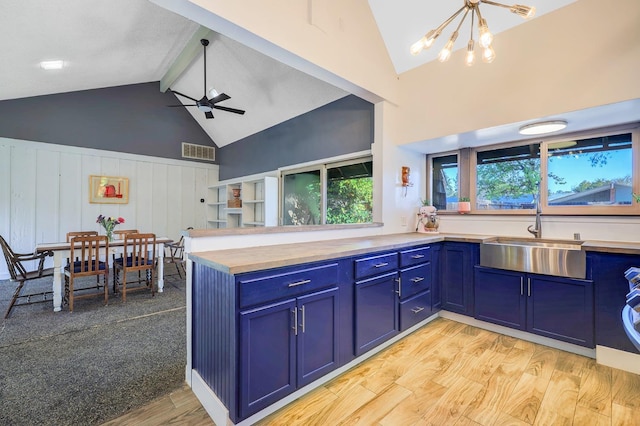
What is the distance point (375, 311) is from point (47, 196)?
20.8ft

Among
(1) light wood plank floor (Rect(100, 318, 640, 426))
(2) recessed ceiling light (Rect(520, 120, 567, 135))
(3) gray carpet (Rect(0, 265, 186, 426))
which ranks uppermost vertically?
(2) recessed ceiling light (Rect(520, 120, 567, 135))

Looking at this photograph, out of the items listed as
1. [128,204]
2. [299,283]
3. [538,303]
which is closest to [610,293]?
[538,303]

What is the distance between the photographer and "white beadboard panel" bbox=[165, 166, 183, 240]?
6750 millimetres

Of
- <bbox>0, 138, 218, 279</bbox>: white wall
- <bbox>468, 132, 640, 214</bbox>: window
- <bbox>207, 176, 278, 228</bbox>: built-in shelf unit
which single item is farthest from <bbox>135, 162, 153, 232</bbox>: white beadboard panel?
<bbox>468, 132, 640, 214</bbox>: window

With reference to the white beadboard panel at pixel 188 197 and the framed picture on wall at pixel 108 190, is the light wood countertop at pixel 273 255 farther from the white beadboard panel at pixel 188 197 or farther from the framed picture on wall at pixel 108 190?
the white beadboard panel at pixel 188 197

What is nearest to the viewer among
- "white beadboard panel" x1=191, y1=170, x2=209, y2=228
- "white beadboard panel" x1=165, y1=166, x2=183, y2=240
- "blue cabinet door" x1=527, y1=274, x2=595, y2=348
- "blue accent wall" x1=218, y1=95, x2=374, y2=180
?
"blue cabinet door" x1=527, y1=274, x2=595, y2=348

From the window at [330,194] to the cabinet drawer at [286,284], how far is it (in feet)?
7.31

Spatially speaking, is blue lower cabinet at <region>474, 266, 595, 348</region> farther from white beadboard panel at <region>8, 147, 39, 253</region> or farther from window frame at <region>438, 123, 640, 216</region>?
white beadboard panel at <region>8, 147, 39, 253</region>

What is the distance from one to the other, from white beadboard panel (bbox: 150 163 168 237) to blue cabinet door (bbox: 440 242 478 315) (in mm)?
6211

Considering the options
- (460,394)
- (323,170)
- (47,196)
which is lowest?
(460,394)

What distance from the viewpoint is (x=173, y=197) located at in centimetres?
683

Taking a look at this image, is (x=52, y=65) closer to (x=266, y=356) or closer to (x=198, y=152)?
(x=198, y=152)

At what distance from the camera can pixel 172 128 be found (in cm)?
674

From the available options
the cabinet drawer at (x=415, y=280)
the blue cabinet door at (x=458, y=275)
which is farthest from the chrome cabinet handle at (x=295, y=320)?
the blue cabinet door at (x=458, y=275)
